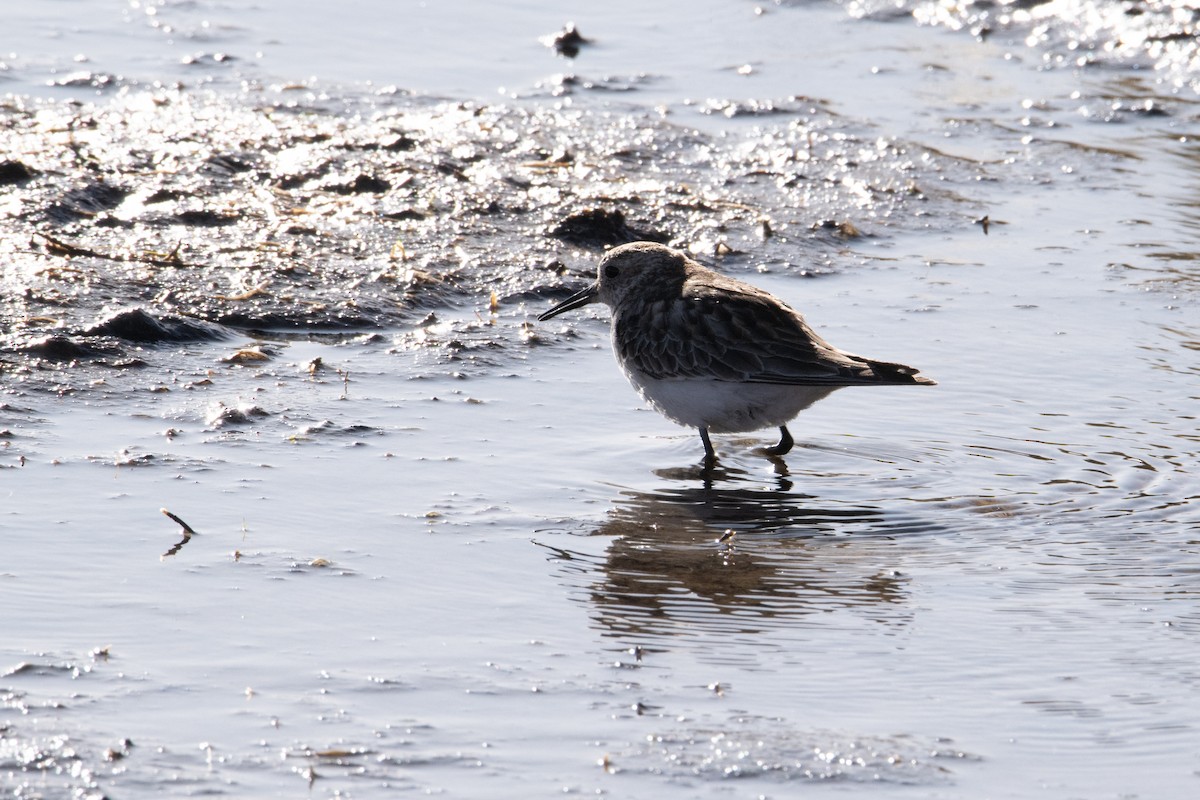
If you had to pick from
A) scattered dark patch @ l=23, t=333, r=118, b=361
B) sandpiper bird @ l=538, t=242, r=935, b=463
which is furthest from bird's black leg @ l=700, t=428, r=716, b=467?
scattered dark patch @ l=23, t=333, r=118, b=361

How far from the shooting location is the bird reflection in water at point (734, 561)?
16.1 ft

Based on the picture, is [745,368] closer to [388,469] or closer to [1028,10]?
[388,469]

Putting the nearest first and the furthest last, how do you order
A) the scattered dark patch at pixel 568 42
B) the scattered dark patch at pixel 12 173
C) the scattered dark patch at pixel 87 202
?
1. the scattered dark patch at pixel 87 202
2. the scattered dark patch at pixel 12 173
3. the scattered dark patch at pixel 568 42

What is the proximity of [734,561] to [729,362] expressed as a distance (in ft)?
3.78

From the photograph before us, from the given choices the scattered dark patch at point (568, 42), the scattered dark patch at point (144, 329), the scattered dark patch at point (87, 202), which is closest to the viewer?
the scattered dark patch at point (144, 329)

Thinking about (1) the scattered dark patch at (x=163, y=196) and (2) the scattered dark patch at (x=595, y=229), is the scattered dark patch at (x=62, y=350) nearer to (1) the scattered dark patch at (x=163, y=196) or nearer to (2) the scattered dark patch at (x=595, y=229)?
(1) the scattered dark patch at (x=163, y=196)

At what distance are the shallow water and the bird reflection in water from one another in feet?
0.05

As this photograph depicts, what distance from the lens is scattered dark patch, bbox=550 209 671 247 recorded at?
334 inches

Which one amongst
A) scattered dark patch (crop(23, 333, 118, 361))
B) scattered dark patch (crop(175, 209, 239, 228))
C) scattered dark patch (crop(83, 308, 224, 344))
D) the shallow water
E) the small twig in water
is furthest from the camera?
scattered dark patch (crop(175, 209, 239, 228))

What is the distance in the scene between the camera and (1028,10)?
12.6m

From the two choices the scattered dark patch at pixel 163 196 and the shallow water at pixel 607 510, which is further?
the scattered dark patch at pixel 163 196

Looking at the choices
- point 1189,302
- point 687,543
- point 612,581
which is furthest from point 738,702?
point 1189,302

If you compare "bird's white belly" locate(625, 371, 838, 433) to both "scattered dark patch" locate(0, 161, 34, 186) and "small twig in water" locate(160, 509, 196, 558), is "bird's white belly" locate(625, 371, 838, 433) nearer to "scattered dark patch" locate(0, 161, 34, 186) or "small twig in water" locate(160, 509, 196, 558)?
"small twig in water" locate(160, 509, 196, 558)

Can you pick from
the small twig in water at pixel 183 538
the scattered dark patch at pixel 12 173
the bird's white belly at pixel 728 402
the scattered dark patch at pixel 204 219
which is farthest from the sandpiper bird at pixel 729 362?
the scattered dark patch at pixel 12 173
